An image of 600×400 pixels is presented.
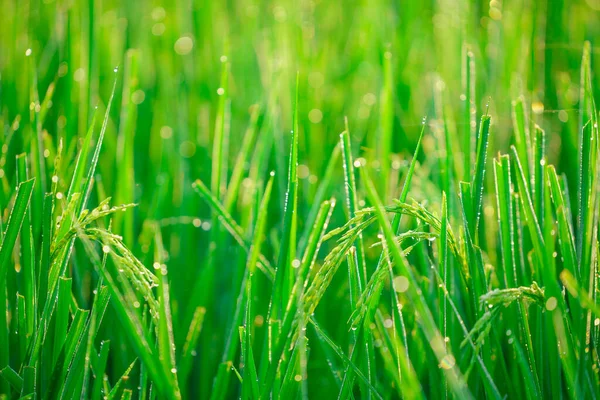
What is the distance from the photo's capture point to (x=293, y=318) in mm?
546

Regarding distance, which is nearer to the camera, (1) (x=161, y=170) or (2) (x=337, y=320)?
(2) (x=337, y=320)

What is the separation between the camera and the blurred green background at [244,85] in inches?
33.6

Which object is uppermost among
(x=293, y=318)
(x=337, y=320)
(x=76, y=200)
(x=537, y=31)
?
(x=537, y=31)

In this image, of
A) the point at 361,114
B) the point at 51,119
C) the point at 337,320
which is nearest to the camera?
the point at 337,320

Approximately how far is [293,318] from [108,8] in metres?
1.33

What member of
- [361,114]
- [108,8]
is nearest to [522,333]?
[361,114]

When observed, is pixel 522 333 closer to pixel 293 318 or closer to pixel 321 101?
pixel 293 318

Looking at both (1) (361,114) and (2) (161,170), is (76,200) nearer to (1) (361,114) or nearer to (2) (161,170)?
(2) (161,170)

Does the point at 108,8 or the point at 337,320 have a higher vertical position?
the point at 108,8

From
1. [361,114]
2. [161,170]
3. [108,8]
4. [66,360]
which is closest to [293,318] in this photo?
[66,360]

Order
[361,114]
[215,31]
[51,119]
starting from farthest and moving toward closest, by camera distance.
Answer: [215,31], [361,114], [51,119]

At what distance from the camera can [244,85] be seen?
1.28 m

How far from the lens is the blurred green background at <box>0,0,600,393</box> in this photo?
854mm

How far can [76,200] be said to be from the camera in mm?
583
